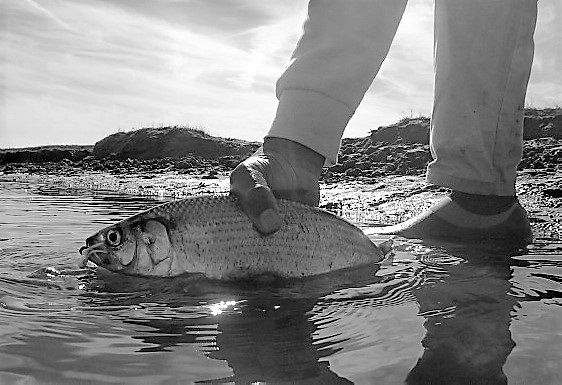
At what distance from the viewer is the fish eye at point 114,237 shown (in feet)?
8.70

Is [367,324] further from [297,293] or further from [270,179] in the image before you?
[270,179]

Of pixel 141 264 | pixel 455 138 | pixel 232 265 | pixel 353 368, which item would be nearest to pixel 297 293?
→ pixel 232 265

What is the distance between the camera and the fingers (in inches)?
105

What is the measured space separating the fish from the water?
84 mm

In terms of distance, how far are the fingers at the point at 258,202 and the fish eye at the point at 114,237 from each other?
534 millimetres

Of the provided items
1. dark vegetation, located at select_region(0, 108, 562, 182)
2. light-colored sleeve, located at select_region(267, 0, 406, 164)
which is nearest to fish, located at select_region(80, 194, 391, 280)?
light-colored sleeve, located at select_region(267, 0, 406, 164)

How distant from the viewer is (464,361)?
5.48 ft

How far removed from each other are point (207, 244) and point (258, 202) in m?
0.28

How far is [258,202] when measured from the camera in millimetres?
2666

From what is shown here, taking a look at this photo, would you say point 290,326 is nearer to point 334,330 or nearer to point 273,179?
point 334,330

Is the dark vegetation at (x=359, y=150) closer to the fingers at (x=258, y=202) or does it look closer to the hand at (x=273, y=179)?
the hand at (x=273, y=179)

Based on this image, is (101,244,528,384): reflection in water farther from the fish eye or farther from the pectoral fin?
the fish eye

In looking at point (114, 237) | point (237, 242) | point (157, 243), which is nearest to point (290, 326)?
point (237, 242)

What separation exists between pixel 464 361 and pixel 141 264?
144cm
